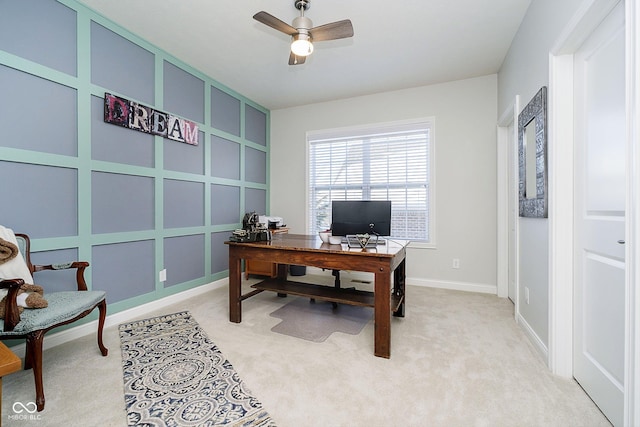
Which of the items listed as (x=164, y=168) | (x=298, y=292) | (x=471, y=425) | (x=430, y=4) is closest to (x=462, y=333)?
Answer: (x=471, y=425)

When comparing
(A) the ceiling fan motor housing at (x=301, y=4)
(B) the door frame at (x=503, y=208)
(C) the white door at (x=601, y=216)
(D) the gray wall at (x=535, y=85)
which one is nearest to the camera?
(C) the white door at (x=601, y=216)

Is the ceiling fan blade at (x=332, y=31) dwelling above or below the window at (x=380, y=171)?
above

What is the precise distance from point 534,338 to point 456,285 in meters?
1.53

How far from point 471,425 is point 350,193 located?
3339 millimetres

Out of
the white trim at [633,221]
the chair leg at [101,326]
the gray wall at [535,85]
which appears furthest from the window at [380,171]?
the chair leg at [101,326]

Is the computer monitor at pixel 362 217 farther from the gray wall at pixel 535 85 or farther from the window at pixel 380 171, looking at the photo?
the window at pixel 380 171

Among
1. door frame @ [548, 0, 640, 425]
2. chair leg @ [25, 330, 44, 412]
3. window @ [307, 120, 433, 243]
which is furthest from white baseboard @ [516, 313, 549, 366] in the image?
chair leg @ [25, 330, 44, 412]

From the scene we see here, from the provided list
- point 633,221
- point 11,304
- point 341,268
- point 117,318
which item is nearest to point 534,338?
point 633,221

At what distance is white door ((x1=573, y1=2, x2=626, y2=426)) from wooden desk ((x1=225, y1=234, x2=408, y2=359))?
113 cm

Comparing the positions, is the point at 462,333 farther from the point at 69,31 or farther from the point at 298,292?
the point at 69,31

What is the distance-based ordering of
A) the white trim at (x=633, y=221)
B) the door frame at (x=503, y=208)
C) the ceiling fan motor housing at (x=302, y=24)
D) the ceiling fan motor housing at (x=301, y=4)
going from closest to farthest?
the white trim at (x=633, y=221) → the ceiling fan motor housing at (x=302, y=24) → the ceiling fan motor housing at (x=301, y=4) → the door frame at (x=503, y=208)

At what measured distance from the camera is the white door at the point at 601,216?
1.36 m

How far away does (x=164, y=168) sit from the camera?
3053mm

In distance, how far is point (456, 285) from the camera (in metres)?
3.69
